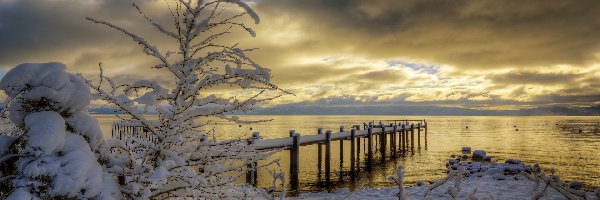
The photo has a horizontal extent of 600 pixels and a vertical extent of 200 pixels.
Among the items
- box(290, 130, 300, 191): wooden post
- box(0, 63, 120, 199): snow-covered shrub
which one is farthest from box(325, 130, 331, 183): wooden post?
box(0, 63, 120, 199): snow-covered shrub

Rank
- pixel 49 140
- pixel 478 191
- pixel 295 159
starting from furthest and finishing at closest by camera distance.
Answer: pixel 295 159 < pixel 478 191 < pixel 49 140

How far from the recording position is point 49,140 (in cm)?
221

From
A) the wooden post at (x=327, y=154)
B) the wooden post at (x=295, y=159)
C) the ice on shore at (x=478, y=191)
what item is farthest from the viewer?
the wooden post at (x=327, y=154)

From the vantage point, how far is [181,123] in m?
3.15

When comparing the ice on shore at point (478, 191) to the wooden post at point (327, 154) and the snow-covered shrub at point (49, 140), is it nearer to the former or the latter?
the wooden post at point (327, 154)

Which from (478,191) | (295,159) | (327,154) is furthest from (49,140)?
(327,154)

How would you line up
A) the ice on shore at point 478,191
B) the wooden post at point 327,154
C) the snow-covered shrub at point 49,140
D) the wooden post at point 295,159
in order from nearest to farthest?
the snow-covered shrub at point 49,140 → the ice on shore at point 478,191 → the wooden post at point 295,159 → the wooden post at point 327,154

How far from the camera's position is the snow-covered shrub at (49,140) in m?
2.21

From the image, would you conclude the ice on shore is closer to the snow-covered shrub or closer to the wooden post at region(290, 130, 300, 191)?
the wooden post at region(290, 130, 300, 191)

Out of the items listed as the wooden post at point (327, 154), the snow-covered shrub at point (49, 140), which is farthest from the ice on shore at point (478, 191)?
the snow-covered shrub at point (49, 140)

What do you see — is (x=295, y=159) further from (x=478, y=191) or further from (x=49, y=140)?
(x=49, y=140)

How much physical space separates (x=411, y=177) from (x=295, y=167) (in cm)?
727

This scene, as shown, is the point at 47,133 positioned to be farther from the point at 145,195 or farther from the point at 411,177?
the point at 411,177

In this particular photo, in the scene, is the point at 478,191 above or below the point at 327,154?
below
